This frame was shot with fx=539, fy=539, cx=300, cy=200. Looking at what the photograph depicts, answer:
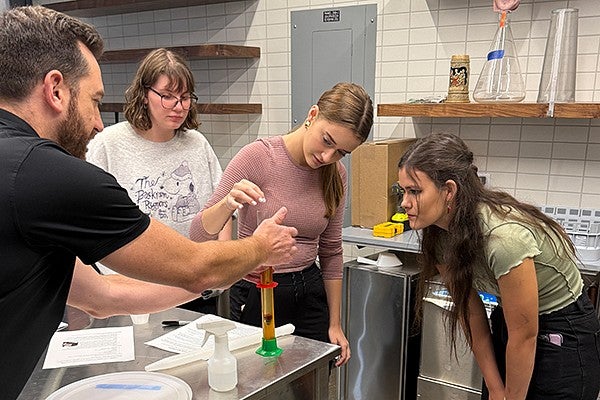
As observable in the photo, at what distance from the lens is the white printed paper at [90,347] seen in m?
1.28

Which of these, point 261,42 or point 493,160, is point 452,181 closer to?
point 493,160

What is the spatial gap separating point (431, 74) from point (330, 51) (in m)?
0.66

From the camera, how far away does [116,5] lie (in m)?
3.62

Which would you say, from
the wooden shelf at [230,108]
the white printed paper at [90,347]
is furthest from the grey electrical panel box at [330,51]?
the white printed paper at [90,347]

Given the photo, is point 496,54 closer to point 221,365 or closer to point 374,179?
point 374,179

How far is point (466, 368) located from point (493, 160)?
1102mm

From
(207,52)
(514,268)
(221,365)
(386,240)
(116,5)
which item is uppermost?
(116,5)

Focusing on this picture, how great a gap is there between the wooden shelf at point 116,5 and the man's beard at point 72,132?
2.72m

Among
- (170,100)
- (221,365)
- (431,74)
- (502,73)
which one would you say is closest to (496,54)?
(502,73)

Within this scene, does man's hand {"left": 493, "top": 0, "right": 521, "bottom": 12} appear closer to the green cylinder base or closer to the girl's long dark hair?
the girl's long dark hair

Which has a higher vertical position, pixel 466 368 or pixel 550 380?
pixel 550 380

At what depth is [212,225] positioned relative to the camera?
5.38 ft

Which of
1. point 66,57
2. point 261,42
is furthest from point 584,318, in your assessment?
point 261,42

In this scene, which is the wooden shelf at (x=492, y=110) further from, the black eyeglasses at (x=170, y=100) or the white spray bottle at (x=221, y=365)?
the white spray bottle at (x=221, y=365)
